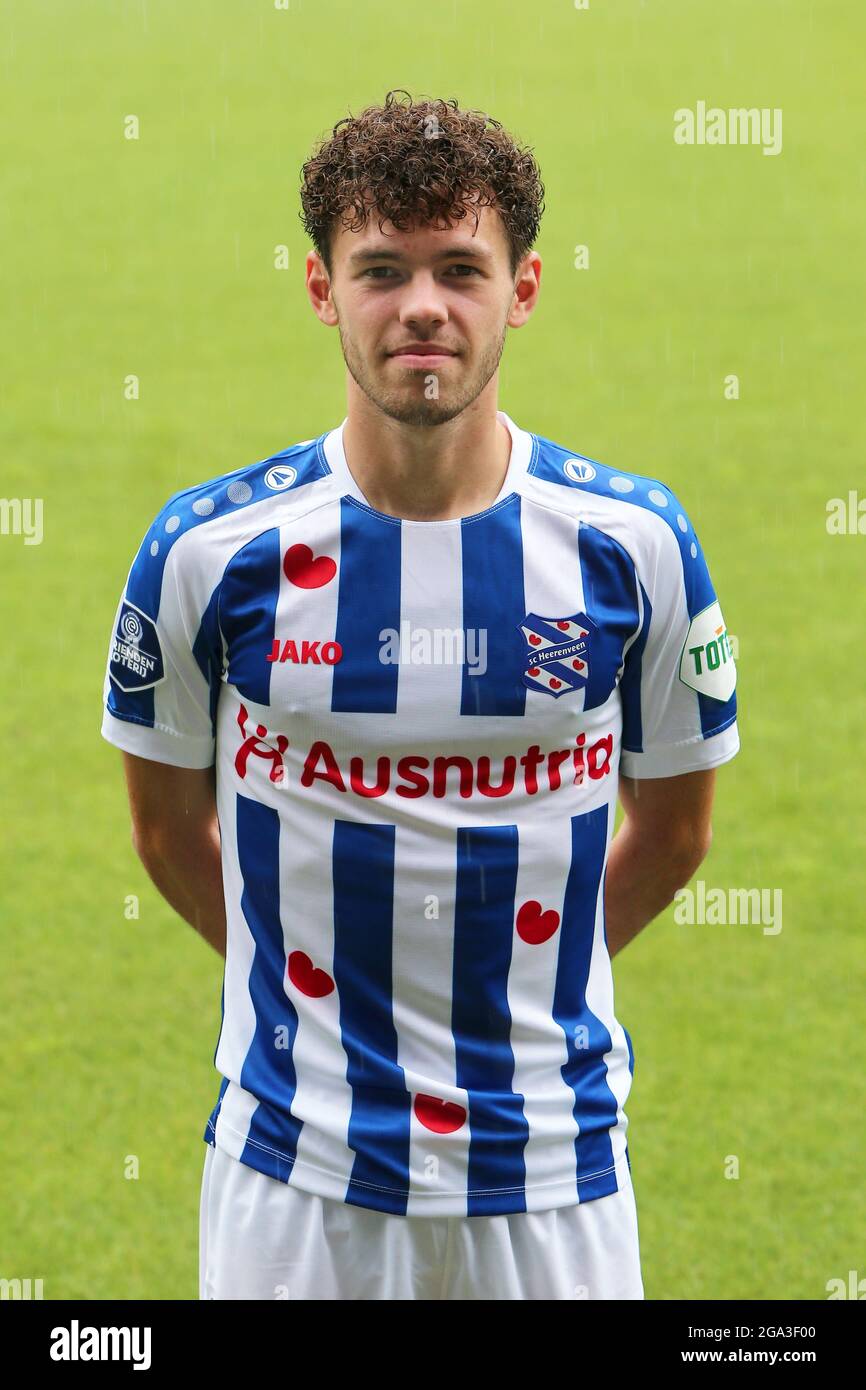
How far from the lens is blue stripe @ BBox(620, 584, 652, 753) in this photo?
2.38m

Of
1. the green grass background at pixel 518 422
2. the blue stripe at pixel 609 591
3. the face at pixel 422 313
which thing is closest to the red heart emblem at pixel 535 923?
the blue stripe at pixel 609 591

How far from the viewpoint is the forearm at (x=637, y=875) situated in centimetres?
281

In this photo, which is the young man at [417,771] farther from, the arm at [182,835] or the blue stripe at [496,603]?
the arm at [182,835]

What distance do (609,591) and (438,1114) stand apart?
74cm

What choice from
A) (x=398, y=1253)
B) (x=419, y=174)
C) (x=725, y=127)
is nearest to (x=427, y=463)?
(x=419, y=174)

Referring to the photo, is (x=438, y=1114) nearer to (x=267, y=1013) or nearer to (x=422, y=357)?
(x=267, y=1013)

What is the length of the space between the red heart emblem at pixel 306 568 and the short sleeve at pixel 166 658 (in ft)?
0.35

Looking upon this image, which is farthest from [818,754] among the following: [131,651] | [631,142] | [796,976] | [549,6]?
[549,6]

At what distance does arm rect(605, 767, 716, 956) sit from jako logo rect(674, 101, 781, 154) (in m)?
13.1

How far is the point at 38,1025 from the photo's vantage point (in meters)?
5.51

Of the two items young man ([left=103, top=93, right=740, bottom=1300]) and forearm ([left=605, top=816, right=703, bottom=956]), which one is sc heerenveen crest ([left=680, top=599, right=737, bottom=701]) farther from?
forearm ([left=605, top=816, right=703, bottom=956])
